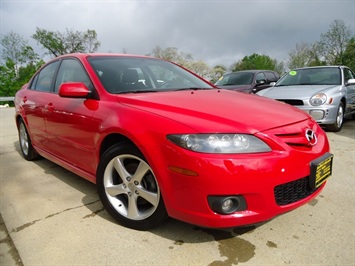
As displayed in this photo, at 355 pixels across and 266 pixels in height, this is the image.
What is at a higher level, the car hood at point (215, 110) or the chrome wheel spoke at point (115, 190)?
the car hood at point (215, 110)

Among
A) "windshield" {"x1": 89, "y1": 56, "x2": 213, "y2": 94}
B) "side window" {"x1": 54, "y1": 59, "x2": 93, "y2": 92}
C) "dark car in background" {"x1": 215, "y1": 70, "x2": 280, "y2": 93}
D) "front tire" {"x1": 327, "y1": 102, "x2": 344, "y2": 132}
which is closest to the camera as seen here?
"windshield" {"x1": 89, "y1": 56, "x2": 213, "y2": 94}

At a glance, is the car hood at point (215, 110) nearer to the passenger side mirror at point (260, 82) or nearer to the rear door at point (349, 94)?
the rear door at point (349, 94)

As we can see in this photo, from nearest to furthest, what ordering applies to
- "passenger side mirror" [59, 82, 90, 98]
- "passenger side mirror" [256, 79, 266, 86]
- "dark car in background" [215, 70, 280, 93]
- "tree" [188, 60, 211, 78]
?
"passenger side mirror" [59, 82, 90, 98]
"dark car in background" [215, 70, 280, 93]
"passenger side mirror" [256, 79, 266, 86]
"tree" [188, 60, 211, 78]

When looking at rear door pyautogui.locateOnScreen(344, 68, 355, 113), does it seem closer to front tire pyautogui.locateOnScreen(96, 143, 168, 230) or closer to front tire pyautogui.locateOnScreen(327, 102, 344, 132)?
front tire pyautogui.locateOnScreen(327, 102, 344, 132)

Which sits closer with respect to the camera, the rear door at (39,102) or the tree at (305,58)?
the rear door at (39,102)

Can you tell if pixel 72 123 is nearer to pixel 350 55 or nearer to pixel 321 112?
pixel 321 112

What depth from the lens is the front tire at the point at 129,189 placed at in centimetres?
203

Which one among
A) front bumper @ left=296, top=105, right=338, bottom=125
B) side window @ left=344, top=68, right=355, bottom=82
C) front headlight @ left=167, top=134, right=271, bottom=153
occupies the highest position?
side window @ left=344, top=68, right=355, bottom=82

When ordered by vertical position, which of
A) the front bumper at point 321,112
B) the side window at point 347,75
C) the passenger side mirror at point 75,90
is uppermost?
the passenger side mirror at point 75,90

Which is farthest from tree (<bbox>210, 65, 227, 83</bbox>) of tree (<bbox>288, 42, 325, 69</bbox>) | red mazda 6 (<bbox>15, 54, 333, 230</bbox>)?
red mazda 6 (<bbox>15, 54, 333, 230</bbox>)

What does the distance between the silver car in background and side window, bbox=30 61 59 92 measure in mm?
3861

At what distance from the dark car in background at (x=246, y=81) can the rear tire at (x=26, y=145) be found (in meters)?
5.67

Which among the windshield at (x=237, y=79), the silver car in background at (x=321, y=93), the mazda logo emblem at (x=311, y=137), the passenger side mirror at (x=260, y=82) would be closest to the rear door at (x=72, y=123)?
the mazda logo emblem at (x=311, y=137)

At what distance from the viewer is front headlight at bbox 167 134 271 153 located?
1.72 meters
